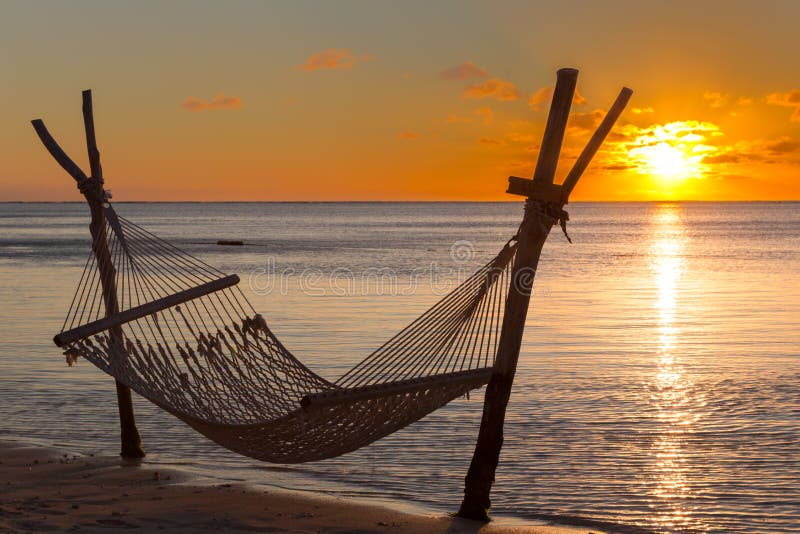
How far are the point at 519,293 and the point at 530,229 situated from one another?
1.23 feet

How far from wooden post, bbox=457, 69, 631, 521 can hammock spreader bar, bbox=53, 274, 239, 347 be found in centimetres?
188

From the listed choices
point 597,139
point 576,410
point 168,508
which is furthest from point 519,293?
point 576,410

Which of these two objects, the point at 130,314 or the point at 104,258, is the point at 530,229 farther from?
the point at 104,258

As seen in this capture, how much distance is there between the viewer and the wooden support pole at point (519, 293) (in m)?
5.41

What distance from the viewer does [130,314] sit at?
622cm

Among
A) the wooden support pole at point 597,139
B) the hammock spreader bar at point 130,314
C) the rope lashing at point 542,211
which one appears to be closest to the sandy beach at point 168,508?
the hammock spreader bar at point 130,314

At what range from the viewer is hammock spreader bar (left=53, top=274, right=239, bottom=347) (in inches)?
235

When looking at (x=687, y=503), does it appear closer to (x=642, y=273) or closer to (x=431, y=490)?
(x=431, y=490)

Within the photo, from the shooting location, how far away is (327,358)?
11852mm

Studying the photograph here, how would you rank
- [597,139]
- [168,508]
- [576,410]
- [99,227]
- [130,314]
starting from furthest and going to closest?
1. [576,410]
2. [99,227]
3. [130,314]
4. [168,508]
5. [597,139]

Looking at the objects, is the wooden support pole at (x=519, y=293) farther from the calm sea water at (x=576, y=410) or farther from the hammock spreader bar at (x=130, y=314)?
the hammock spreader bar at (x=130, y=314)

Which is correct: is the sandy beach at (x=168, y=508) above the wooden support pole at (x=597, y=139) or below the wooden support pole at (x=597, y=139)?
below

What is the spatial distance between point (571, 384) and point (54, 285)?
15080 millimetres

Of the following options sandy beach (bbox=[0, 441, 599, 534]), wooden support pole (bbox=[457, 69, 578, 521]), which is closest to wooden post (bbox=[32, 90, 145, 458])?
sandy beach (bbox=[0, 441, 599, 534])
